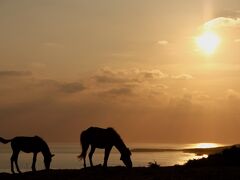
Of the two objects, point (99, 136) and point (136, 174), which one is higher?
point (99, 136)

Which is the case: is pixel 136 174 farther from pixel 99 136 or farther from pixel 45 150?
pixel 45 150

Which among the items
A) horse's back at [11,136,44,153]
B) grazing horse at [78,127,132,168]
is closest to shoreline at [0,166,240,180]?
grazing horse at [78,127,132,168]

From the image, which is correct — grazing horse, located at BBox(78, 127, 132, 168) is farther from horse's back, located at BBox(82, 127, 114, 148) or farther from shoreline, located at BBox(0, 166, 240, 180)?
shoreline, located at BBox(0, 166, 240, 180)

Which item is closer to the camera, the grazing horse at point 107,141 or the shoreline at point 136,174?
the shoreline at point 136,174

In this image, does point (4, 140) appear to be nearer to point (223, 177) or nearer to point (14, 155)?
point (14, 155)

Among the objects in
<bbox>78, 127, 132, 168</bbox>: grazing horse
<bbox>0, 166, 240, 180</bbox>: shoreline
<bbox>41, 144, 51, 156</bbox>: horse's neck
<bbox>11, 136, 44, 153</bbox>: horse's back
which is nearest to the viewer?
<bbox>0, 166, 240, 180</bbox>: shoreline

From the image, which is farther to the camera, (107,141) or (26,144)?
(26,144)

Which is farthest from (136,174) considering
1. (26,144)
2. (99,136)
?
(26,144)

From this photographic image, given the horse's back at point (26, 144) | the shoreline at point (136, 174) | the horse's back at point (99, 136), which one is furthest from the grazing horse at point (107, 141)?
the horse's back at point (26, 144)

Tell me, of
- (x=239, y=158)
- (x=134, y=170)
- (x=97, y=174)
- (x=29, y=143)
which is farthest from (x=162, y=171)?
(x=29, y=143)

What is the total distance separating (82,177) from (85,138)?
5554mm

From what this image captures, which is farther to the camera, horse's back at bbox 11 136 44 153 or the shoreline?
horse's back at bbox 11 136 44 153

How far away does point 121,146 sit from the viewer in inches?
1241

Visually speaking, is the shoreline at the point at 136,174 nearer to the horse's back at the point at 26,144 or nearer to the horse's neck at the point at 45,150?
the horse's back at the point at 26,144
